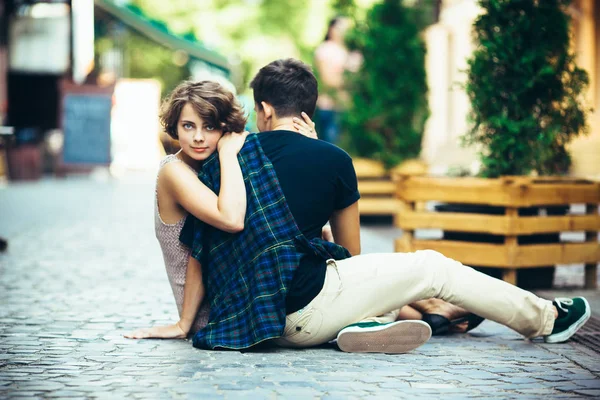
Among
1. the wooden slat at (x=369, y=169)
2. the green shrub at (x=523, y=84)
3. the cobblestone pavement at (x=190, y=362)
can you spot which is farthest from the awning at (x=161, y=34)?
the green shrub at (x=523, y=84)

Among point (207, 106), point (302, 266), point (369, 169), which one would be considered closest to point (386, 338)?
point (302, 266)

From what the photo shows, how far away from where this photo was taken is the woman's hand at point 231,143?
4943 mm

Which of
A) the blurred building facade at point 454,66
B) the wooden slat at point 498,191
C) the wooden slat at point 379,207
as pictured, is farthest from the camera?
the blurred building facade at point 454,66

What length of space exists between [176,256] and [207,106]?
807 millimetres

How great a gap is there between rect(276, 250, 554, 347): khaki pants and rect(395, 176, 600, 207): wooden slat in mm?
1810

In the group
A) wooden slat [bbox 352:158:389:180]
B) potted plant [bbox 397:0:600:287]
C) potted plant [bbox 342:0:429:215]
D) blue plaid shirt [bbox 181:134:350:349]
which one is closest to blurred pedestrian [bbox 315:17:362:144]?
potted plant [bbox 342:0:429:215]

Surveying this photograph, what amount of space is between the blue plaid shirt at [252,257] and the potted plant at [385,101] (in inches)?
285

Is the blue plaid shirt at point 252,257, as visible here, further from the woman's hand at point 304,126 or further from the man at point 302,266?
the woman's hand at point 304,126

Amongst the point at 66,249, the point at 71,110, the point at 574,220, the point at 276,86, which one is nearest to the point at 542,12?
the point at 574,220


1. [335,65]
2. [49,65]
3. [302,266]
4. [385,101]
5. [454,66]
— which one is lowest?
[302,266]

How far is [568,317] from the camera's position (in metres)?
5.21

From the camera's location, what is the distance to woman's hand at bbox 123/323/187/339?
5250 millimetres

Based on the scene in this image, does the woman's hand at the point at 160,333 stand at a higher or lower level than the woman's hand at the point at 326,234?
lower

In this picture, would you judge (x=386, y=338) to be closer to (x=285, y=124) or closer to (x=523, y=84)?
(x=285, y=124)
